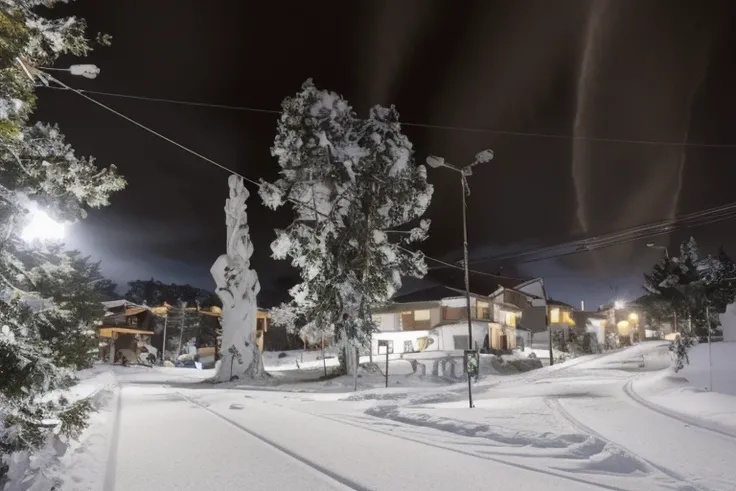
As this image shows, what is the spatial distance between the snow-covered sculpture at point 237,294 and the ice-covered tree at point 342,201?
2077 millimetres

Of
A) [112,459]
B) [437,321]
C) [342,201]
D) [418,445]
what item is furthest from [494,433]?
[437,321]

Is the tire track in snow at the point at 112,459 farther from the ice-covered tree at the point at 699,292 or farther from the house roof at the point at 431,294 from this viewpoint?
the house roof at the point at 431,294

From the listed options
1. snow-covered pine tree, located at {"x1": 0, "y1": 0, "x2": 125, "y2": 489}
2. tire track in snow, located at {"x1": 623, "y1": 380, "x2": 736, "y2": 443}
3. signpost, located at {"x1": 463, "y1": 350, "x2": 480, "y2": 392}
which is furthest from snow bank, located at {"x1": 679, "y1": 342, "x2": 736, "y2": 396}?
snow-covered pine tree, located at {"x1": 0, "y1": 0, "x2": 125, "y2": 489}

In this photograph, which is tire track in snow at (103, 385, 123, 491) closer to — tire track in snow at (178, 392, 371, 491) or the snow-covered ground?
the snow-covered ground

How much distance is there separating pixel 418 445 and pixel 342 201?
20.8 meters

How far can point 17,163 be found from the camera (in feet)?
26.7

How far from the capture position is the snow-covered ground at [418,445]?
262 inches

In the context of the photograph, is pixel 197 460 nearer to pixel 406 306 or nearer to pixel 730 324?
pixel 730 324

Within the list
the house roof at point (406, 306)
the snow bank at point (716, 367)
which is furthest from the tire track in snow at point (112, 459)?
the house roof at point (406, 306)

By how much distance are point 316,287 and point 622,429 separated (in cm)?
1951

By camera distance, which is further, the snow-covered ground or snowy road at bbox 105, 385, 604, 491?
the snow-covered ground

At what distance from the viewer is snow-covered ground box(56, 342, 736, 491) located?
262 inches

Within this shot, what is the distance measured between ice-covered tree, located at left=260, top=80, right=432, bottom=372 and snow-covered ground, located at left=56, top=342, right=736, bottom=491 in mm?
12279

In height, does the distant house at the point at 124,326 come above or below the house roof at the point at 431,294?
below
